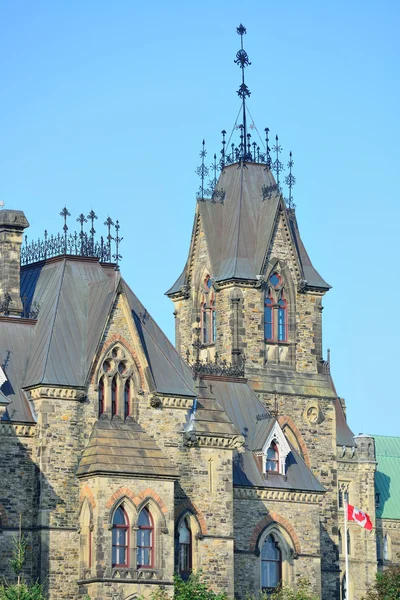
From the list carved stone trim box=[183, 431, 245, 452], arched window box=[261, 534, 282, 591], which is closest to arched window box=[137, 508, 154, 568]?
carved stone trim box=[183, 431, 245, 452]

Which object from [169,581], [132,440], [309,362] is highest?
[309,362]

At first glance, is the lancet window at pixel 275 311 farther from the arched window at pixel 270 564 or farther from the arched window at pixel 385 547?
the arched window at pixel 385 547

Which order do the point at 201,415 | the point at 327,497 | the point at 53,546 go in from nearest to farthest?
the point at 53,546
the point at 201,415
the point at 327,497

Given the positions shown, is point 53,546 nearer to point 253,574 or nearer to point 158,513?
point 158,513

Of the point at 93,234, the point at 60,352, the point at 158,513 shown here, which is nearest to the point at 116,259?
the point at 93,234

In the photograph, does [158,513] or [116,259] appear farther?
[116,259]

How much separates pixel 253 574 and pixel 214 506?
17.7ft

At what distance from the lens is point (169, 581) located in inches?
3216

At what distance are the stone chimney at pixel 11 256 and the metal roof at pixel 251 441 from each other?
11584 millimetres

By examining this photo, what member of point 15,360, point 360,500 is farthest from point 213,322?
point 360,500

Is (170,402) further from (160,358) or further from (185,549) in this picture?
(185,549)

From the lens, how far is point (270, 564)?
91.4 meters

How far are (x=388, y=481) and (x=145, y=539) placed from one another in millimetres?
49848

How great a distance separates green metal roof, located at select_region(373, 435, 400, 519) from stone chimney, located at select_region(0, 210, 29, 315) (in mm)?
44804
